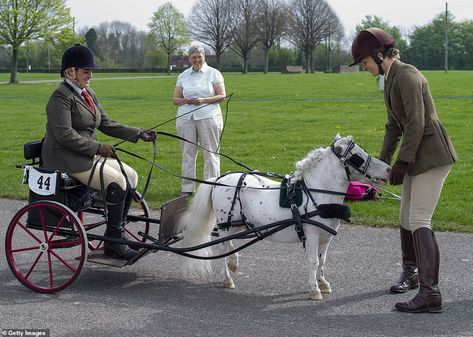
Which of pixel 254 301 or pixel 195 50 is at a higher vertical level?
pixel 195 50

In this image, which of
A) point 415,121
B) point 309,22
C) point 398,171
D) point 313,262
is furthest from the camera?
point 309,22

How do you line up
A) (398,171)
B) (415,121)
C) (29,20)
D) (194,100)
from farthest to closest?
(29,20) < (194,100) < (398,171) < (415,121)

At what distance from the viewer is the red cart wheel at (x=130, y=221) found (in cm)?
680

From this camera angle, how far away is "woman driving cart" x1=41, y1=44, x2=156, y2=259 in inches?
242

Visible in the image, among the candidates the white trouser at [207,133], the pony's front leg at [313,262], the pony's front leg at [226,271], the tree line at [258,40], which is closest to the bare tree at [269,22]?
the tree line at [258,40]

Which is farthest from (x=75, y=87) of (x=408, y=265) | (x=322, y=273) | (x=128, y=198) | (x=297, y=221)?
(x=408, y=265)

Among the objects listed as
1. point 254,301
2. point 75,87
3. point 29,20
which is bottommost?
point 254,301

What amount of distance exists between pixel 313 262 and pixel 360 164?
91 centimetres

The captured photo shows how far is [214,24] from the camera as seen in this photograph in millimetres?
92875

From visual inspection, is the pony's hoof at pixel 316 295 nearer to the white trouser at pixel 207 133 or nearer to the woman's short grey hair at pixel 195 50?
the white trouser at pixel 207 133

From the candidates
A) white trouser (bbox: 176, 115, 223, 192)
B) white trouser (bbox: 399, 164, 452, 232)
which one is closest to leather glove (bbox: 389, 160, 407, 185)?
white trouser (bbox: 399, 164, 452, 232)

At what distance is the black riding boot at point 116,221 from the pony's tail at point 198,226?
505 millimetres

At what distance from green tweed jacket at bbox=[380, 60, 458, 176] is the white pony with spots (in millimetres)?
322

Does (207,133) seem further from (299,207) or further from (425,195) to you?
(425,195)
